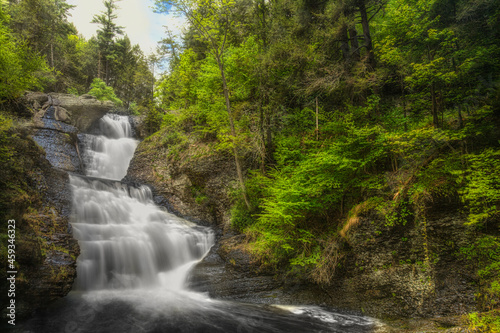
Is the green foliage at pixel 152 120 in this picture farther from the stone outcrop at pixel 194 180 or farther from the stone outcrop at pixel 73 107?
the stone outcrop at pixel 194 180

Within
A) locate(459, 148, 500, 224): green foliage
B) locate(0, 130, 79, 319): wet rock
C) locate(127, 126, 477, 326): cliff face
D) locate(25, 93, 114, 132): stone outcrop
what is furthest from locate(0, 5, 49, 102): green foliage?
locate(459, 148, 500, 224): green foliage

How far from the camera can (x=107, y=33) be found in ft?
95.9

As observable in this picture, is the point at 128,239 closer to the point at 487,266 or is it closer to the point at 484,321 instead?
the point at 484,321

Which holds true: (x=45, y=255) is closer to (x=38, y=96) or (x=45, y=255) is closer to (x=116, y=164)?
(x=116, y=164)

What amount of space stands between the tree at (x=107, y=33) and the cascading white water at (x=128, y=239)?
76.1ft

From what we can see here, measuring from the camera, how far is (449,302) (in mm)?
5094

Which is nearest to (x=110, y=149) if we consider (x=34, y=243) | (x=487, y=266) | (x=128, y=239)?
(x=128, y=239)

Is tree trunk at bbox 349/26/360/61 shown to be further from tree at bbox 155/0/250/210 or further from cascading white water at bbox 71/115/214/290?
Answer: cascading white water at bbox 71/115/214/290

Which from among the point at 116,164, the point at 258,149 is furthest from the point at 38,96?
the point at 258,149

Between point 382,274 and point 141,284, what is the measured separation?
754cm

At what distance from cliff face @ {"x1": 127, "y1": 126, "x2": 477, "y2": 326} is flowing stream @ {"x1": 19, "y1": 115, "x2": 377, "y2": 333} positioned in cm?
43

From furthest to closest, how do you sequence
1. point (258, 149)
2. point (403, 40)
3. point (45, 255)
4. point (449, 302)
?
point (258, 149) < point (403, 40) < point (45, 255) < point (449, 302)

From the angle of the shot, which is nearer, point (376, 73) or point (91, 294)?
point (91, 294)

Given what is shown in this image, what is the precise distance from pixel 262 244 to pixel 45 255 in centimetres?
599
